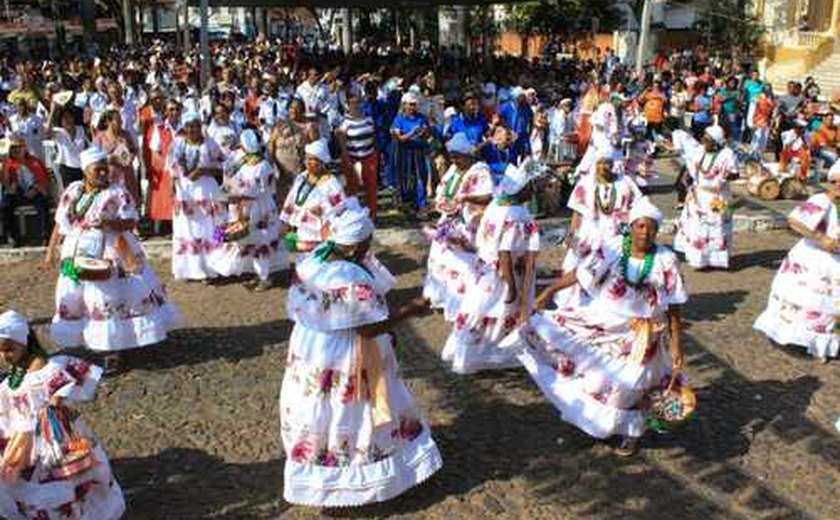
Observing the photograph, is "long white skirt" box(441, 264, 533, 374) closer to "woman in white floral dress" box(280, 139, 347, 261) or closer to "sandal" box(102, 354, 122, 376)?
"woman in white floral dress" box(280, 139, 347, 261)

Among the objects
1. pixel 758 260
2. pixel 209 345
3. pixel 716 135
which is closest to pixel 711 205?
pixel 716 135

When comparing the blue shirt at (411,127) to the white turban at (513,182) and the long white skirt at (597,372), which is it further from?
the long white skirt at (597,372)

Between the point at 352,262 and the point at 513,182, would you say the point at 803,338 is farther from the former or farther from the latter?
the point at 352,262

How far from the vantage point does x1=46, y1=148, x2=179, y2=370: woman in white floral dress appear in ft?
23.5

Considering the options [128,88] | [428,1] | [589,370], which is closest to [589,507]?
[589,370]

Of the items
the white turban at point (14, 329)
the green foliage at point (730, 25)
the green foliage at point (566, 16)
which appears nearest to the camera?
the white turban at point (14, 329)

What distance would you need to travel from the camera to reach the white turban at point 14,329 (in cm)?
479

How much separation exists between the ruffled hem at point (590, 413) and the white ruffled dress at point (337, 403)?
1.29 meters

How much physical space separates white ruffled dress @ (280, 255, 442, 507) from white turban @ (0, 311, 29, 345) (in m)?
1.43

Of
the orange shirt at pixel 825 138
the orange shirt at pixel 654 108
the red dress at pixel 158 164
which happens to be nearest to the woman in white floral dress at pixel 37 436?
the red dress at pixel 158 164

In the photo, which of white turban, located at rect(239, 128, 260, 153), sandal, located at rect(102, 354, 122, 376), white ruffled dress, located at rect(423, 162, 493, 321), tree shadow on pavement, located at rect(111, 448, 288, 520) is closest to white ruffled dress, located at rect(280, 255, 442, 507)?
tree shadow on pavement, located at rect(111, 448, 288, 520)

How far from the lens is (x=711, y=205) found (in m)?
Result: 10.9

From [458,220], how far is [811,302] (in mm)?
3161

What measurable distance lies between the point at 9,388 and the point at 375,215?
27.8 ft
